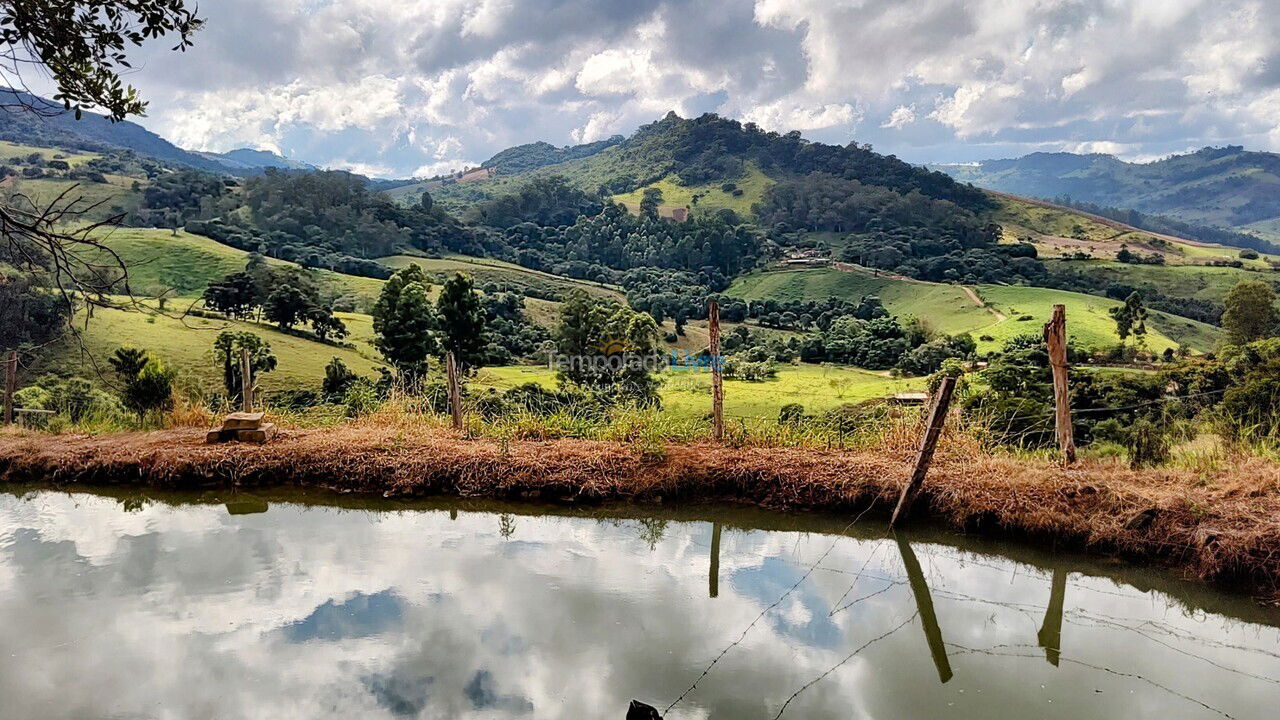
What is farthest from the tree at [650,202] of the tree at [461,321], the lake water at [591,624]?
the lake water at [591,624]

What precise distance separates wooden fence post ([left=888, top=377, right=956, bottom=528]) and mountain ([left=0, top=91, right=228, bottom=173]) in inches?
3516

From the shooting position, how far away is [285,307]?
4178 cm

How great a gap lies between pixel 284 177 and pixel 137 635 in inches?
3808

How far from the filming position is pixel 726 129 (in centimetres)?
13638

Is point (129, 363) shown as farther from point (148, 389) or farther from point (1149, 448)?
point (1149, 448)

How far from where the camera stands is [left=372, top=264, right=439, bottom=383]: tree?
29828 millimetres

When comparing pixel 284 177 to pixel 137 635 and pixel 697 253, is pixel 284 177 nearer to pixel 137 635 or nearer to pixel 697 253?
pixel 697 253

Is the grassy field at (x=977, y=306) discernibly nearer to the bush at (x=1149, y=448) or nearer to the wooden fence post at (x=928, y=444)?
the bush at (x=1149, y=448)

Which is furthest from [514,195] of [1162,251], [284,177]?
[1162,251]

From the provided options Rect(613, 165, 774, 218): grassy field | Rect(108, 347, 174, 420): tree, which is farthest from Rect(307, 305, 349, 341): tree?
Rect(613, 165, 774, 218): grassy field

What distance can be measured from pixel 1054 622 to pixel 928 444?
1800 mm

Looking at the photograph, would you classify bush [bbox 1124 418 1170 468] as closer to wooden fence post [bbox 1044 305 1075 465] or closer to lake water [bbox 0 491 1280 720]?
wooden fence post [bbox 1044 305 1075 465]

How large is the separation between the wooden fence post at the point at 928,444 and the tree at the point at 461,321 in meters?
26.2

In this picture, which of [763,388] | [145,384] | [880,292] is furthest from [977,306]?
[145,384]
